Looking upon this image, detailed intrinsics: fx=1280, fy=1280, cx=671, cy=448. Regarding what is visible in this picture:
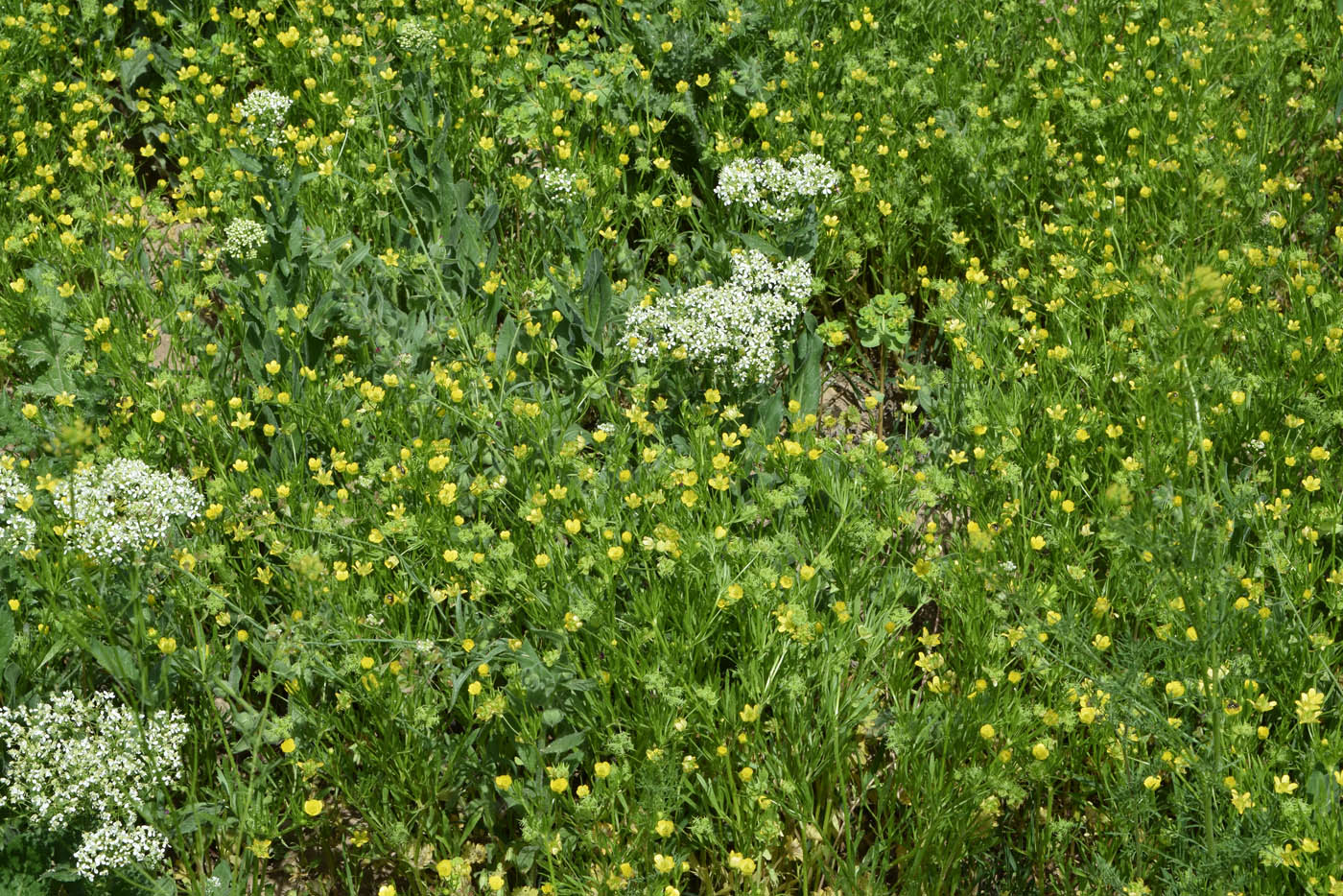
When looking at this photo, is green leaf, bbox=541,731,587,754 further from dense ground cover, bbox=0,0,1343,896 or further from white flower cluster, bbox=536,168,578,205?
white flower cluster, bbox=536,168,578,205

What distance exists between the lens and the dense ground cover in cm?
265

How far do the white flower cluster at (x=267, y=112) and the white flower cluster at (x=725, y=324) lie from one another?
1.45 m

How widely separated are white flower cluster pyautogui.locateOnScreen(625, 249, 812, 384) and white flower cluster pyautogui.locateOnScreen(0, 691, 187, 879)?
5.07 ft

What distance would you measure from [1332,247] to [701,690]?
105 inches

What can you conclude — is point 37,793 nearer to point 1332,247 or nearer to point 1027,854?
point 1027,854

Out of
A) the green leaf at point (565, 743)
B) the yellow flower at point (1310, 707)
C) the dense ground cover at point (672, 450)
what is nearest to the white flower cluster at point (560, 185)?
the dense ground cover at point (672, 450)

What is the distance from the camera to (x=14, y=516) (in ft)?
9.08

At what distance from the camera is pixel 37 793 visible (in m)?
2.58

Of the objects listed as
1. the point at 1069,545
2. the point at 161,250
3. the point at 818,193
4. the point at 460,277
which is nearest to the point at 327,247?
the point at 460,277

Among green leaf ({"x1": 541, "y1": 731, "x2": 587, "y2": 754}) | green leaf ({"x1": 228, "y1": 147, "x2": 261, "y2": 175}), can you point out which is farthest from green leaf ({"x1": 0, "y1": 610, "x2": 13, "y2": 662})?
green leaf ({"x1": 228, "y1": 147, "x2": 261, "y2": 175})

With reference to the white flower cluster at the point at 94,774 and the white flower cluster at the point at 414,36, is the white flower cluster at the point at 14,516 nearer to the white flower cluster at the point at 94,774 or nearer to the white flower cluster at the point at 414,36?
the white flower cluster at the point at 94,774

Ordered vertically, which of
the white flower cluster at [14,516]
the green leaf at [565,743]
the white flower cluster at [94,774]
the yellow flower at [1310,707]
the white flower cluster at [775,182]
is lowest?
the white flower cluster at [94,774]

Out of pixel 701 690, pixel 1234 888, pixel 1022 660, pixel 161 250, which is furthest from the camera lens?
pixel 161 250

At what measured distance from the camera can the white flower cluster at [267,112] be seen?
13.5ft
